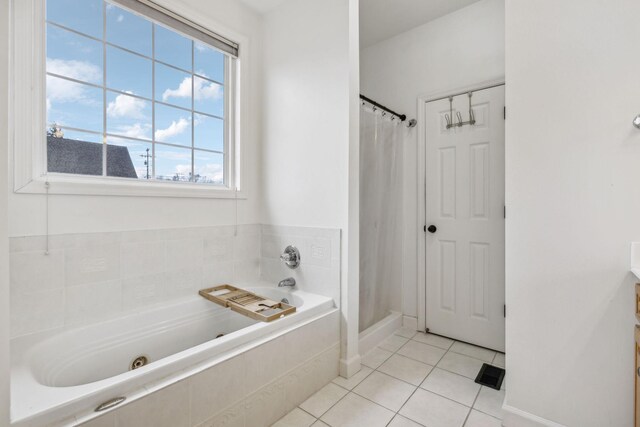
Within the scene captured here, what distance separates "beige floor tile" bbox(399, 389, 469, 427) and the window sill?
6.02 ft

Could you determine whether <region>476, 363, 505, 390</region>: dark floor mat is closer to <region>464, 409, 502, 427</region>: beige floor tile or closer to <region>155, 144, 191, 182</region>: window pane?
<region>464, 409, 502, 427</region>: beige floor tile

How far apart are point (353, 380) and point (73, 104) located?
233cm

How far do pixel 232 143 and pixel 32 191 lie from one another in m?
1.26

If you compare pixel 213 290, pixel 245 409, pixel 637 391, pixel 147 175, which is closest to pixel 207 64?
pixel 147 175

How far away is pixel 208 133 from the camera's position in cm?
229

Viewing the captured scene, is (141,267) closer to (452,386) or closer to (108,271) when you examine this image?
(108,271)

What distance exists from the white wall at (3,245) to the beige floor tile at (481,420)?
1.88 m

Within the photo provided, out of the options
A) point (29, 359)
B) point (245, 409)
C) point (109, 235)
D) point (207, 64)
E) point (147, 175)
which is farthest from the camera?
point (207, 64)

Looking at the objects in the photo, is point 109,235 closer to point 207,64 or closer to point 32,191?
point 32,191

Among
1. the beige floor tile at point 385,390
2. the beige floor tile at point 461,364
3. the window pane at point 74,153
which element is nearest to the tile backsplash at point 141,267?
the window pane at point 74,153

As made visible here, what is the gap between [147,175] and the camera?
6.35 ft

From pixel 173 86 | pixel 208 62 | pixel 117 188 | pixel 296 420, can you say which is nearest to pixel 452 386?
pixel 296 420

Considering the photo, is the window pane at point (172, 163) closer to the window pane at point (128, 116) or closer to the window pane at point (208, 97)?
the window pane at point (128, 116)

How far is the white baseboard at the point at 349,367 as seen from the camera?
197 centimetres
